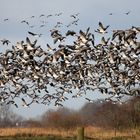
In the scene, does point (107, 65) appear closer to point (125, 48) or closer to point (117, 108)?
point (125, 48)

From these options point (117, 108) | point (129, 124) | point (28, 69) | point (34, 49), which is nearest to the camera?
point (34, 49)

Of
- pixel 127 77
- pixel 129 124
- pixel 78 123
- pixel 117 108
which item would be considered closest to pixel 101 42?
pixel 127 77

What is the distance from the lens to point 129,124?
147 ft

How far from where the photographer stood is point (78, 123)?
160ft

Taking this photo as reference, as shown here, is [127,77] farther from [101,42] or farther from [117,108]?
[117,108]

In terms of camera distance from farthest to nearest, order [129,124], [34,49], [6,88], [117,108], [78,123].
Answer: [117,108]
[78,123]
[129,124]
[6,88]
[34,49]

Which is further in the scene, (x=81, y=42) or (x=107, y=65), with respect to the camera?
(x=107, y=65)

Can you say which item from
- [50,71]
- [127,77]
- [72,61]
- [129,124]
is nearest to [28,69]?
[50,71]

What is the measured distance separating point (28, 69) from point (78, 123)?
102 ft

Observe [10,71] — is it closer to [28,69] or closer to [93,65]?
[28,69]

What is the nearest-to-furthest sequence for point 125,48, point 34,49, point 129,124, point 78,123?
point 125,48
point 34,49
point 129,124
point 78,123

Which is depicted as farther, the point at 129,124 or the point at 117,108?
the point at 117,108

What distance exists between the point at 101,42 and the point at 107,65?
1186 millimetres

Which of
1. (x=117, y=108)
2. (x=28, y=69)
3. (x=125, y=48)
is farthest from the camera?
(x=117, y=108)
